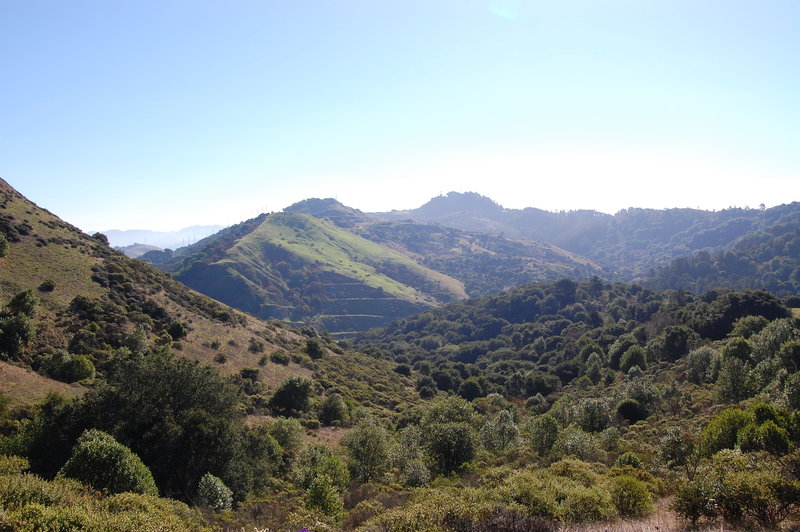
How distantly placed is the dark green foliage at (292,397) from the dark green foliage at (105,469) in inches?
1513

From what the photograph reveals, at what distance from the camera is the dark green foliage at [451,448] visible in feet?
126

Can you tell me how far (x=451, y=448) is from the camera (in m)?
38.6

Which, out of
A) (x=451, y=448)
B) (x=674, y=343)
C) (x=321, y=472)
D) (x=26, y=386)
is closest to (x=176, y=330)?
(x=26, y=386)

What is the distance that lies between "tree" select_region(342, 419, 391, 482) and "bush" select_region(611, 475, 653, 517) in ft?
73.8

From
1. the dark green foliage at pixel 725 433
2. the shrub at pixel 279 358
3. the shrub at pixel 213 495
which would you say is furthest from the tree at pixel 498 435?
the shrub at pixel 279 358

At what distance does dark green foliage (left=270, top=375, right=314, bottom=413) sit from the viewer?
61.2 meters

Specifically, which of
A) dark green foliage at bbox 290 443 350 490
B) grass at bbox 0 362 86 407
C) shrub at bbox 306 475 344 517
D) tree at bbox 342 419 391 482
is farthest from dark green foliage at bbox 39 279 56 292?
shrub at bbox 306 475 344 517

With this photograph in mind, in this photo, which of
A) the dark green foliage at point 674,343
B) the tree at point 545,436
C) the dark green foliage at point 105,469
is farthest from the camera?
the dark green foliage at point 674,343

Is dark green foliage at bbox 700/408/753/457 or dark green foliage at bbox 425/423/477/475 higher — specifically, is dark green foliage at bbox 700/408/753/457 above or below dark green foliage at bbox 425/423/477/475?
above

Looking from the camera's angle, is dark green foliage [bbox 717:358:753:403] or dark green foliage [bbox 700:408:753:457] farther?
dark green foliage [bbox 717:358:753:403]

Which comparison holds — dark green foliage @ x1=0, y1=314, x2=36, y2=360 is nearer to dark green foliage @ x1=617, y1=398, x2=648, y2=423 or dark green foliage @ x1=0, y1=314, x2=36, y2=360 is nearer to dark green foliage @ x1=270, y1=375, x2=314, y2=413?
dark green foliage @ x1=270, y1=375, x2=314, y2=413

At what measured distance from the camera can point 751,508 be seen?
1410 cm

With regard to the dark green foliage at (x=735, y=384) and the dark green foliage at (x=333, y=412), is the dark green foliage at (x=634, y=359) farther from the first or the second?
the dark green foliage at (x=333, y=412)

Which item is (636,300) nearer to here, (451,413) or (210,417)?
(451,413)
